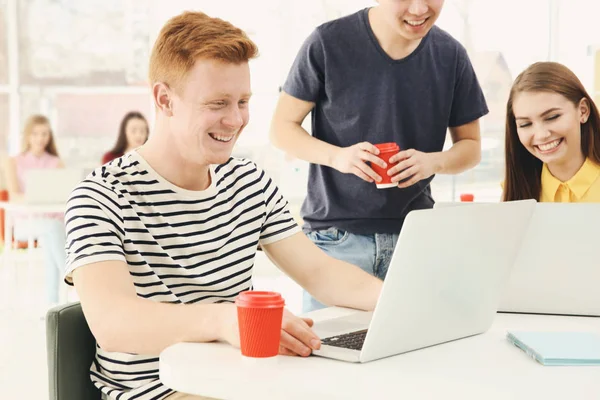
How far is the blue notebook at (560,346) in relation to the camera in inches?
48.7

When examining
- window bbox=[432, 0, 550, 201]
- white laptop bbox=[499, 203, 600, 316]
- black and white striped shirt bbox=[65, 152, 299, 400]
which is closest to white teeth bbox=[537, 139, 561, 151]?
white laptop bbox=[499, 203, 600, 316]

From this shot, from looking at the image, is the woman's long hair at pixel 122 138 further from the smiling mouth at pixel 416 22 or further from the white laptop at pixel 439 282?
the white laptop at pixel 439 282

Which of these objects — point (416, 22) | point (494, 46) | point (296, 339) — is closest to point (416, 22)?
A: point (416, 22)

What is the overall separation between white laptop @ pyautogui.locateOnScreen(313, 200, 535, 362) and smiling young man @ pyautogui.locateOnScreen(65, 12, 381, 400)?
0.69 ft

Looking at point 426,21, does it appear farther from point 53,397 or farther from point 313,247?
point 53,397

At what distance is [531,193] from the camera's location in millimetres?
2211

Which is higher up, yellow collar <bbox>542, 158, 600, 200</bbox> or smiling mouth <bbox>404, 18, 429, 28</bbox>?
smiling mouth <bbox>404, 18, 429, 28</bbox>

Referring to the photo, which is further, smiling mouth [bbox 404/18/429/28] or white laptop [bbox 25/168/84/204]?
white laptop [bbox 25/168/84/204]

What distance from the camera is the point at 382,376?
1.14 m

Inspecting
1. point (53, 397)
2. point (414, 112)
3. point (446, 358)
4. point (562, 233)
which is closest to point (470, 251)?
point (446, 358)

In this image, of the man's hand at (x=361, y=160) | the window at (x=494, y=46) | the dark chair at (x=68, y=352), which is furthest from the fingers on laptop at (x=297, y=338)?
the window at (x=494, y=46)

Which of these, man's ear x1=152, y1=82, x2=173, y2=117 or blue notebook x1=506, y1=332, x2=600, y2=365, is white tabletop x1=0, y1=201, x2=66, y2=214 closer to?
man's ear x1=152, y1=82, x2=173, y2=117

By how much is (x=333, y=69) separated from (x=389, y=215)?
1.37ft

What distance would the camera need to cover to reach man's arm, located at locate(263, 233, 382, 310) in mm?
1646
